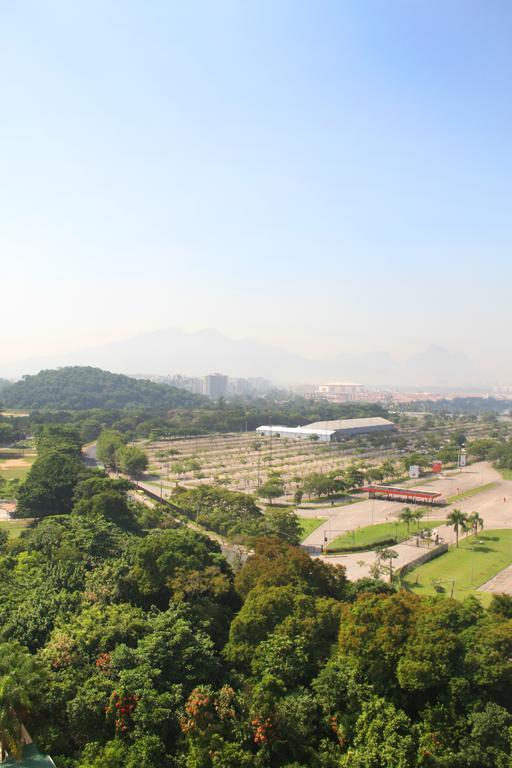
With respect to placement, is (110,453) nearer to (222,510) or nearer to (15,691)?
(222,510)

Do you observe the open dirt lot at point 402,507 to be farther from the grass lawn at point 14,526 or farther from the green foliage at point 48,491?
the grass lawn at point 14,526

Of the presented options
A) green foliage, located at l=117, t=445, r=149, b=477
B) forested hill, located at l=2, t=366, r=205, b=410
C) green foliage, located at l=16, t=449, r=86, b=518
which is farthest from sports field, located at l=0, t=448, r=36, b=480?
forested hill, located at l=2, t=366, r=205, b=410

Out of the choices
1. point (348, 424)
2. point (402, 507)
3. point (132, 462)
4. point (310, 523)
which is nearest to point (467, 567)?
point (310, 523)

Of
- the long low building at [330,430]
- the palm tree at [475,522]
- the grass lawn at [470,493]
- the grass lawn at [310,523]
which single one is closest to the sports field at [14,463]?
the grass lawn at [310,523]

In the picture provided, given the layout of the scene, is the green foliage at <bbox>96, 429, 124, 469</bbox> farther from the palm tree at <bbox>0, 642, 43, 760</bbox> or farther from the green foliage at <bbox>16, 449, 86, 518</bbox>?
the palm tree at <bbox>0, 642, 43, 760</bbox>

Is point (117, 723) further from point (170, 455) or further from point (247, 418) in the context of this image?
point (247, 418)

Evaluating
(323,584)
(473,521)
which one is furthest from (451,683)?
(473,521)

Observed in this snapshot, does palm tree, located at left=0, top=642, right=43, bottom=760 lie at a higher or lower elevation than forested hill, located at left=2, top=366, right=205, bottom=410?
lower
